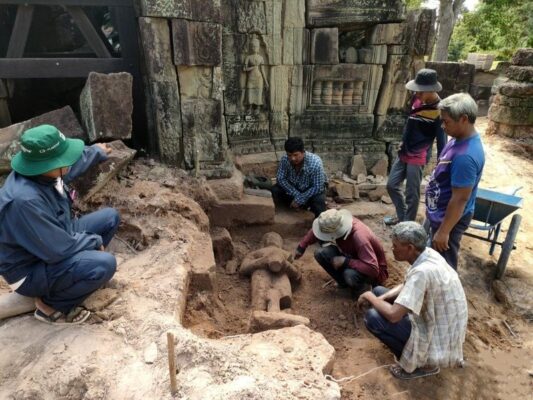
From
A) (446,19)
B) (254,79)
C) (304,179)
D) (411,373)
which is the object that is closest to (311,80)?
(254,79)

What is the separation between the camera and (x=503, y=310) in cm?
414

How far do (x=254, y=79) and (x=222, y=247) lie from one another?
299 cm

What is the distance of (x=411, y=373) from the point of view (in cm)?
286

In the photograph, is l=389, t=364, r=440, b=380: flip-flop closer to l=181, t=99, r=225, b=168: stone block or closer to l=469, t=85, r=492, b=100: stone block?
l=181, t=99, r=225, b=168: stone block

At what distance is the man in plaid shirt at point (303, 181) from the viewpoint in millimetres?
5156

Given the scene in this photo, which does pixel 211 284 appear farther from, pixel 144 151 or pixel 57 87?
pixel 57 87

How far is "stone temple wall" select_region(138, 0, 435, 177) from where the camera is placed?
5.87 meters

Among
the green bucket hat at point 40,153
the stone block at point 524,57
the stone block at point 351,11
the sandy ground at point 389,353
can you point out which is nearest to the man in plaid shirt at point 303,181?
the sandy ground at point 389,353

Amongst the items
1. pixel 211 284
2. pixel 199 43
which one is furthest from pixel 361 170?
pixel 211 284

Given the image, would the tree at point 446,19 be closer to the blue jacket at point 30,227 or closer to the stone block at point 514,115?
the stone block at point 514,115

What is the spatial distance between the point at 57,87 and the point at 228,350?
4.73m

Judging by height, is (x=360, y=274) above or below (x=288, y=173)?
below

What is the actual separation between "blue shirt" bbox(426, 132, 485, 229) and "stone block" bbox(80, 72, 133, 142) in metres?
3.15

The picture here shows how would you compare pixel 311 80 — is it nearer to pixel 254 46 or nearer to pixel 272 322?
pixel 254 46
